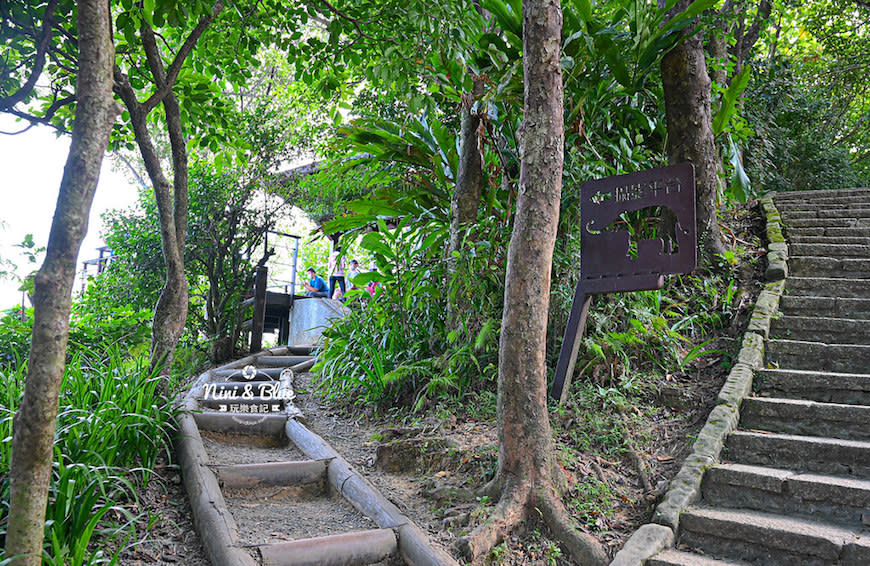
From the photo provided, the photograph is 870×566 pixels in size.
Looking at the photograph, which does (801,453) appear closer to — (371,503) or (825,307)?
(825,307)

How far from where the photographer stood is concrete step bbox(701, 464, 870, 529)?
2.63m

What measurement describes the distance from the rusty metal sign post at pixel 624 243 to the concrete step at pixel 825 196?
5.09 m

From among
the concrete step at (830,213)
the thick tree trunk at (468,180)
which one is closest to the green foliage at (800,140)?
the concrete step at (830,213)

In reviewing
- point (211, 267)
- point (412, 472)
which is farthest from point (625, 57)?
point (211, 267)

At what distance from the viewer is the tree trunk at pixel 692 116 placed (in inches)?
193

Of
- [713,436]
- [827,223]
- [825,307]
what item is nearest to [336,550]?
[713,436]

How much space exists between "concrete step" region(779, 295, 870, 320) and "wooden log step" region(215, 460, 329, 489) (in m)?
3.61

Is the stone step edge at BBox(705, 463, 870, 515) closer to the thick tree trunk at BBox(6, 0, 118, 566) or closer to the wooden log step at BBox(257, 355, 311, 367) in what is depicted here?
the thick tree trunk at BBox(6, 0, 118, 566)

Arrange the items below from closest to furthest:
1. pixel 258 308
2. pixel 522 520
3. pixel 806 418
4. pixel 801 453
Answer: pixel 522 520 → pixel 801 453 → pixel 806 418 → pixel 258 308

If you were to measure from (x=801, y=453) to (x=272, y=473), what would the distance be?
284cm

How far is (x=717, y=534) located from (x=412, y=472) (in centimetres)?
162

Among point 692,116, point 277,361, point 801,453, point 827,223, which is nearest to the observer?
point 801,453

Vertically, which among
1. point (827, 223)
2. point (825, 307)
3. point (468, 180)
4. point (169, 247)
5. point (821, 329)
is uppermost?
point (827, 223)

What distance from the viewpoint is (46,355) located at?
1.72 m
